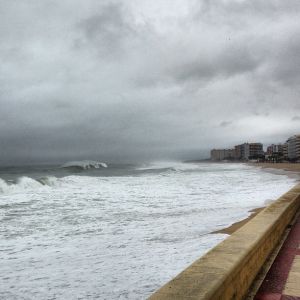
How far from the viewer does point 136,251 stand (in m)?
4.82

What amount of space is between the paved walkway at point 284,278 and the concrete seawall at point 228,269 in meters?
0.11

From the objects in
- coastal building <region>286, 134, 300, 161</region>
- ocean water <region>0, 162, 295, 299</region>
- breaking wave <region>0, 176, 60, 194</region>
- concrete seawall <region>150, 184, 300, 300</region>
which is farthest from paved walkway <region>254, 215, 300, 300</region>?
coastal building <region>286, 134, 300, 161</region>

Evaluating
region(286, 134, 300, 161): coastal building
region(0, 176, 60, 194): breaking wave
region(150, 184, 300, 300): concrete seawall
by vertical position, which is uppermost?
region(286, 134, 300, 161): coastal building

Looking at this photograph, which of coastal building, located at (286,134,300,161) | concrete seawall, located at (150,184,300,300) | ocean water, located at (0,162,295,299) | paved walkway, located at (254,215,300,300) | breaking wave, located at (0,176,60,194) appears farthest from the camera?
coastal building, located at (286,134,300,161)

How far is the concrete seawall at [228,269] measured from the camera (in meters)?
2.09

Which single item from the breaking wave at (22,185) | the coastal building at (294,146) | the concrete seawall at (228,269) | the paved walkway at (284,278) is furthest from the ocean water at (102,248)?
the coastal building at (294,146)

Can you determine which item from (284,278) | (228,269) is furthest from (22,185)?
(228,269)

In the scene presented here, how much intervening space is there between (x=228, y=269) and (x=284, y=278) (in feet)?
2.97

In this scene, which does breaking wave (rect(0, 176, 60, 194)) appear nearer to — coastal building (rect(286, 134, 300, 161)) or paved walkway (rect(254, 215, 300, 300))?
paved walkway (rect(254, 215, 300, 300))

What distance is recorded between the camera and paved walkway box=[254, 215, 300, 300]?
2.66 metres

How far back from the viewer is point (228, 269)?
2414 millimetres

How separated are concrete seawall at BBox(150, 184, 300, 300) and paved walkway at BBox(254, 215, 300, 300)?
0.11m

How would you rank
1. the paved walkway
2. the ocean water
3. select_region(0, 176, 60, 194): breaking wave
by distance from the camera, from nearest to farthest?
the paved walkway
the ocean water
select_region(0, 176, 60, 194): breaking wave

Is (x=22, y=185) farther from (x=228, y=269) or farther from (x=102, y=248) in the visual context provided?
(x=228, y=269)
